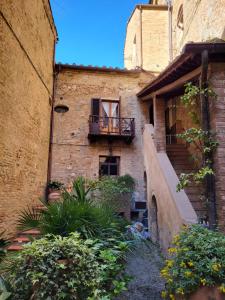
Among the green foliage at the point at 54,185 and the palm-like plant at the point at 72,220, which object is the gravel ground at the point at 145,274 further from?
the green foliage at the point at 54,185

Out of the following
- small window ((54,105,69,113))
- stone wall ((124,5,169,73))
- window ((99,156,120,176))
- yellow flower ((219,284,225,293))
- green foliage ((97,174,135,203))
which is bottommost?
yellow flower ((219,284,225,293))

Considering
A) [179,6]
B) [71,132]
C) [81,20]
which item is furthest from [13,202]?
[81,20]

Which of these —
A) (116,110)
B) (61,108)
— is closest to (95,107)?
(116,110)

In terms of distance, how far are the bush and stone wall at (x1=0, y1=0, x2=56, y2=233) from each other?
16.0 ft

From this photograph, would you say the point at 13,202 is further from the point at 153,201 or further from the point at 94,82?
the point at 94,82

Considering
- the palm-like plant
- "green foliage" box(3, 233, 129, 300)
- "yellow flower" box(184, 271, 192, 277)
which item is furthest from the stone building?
"green foliage" box(3, 233, 129, 300)

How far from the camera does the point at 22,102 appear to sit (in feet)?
25.2

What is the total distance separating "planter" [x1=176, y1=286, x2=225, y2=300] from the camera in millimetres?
3115

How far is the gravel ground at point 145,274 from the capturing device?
Answer: 465 cm

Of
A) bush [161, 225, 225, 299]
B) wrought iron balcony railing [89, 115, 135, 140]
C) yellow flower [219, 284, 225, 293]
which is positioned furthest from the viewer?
wrought iron balcony railing [89, 115, 135, 140]

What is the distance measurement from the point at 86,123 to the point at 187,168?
6192mm

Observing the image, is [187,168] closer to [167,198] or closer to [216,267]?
[167,198]

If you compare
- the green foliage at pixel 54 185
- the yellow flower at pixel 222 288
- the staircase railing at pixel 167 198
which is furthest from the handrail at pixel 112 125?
the yellow flower at pixel 222 288

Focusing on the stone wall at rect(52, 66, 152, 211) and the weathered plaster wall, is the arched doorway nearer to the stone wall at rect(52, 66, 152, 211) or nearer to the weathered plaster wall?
the stone wall at rect(52, 66, 152, 211)
